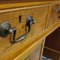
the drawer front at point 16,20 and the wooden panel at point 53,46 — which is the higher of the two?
the drawer front at point 16,20

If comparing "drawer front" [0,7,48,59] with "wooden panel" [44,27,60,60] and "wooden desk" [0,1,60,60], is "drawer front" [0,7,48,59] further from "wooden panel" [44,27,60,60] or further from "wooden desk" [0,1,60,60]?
"wooden panel" [44,27,60,60]

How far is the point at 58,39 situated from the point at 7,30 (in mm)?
1063

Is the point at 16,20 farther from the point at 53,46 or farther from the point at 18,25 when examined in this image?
the point at 53,46

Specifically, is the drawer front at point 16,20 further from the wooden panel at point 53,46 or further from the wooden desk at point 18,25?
the wooden panel at point 53,46

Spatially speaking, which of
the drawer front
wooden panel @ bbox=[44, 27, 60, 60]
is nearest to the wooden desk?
the drawer front

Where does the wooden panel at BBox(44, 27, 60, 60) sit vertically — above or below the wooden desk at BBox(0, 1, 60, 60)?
below

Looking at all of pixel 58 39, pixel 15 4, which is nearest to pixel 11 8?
pixel 15 4

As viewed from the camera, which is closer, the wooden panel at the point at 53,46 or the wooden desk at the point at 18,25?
the wooden desk at the point at 18,25

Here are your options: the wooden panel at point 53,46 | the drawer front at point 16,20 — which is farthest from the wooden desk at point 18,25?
the wooden panel at point 53,46

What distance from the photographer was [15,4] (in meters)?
0.40

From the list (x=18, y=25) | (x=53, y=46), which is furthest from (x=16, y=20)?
(x=53, y=46)

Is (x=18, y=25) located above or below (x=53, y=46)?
above

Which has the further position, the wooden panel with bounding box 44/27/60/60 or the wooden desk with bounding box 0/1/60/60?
the wooden panel with bounding box 44/27/60/60

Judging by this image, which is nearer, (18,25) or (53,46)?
(18,25)
